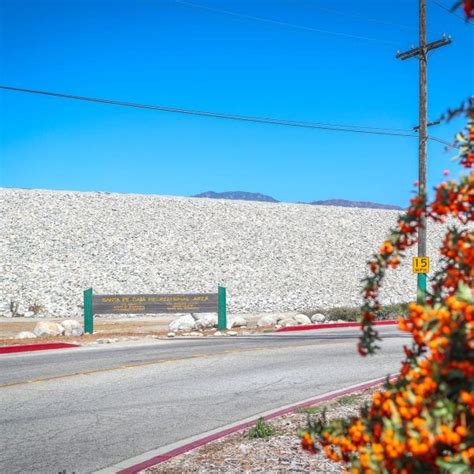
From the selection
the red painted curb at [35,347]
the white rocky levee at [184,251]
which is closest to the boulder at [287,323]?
the red painted curb at [35,347]

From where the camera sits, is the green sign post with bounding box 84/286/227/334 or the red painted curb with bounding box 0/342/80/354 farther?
the green sign post with bounding box 84/286/227/334

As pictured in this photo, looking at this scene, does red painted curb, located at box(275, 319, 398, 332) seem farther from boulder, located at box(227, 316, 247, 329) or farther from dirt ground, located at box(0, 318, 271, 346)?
boulder, located at box(227, 316, 247, 329)

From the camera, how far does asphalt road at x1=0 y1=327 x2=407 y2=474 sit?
6741 millimetres

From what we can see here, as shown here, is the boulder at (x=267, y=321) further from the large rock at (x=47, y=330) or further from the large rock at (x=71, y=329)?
the large rock at (x=47, y=330)

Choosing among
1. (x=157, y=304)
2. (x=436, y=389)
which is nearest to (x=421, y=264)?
(x=157, y=304)

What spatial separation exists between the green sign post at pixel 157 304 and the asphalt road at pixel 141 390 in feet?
18.3

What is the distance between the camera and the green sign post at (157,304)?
72.4ft

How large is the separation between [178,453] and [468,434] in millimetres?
4334

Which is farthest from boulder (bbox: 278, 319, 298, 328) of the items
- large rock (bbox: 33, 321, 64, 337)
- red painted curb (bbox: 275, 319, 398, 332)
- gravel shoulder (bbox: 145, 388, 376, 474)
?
gravel shoulder (bbox: 145, 388, 376, 474)

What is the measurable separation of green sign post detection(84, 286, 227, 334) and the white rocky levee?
925 centimetres

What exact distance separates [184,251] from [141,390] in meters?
40.0

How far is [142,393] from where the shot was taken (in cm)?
952

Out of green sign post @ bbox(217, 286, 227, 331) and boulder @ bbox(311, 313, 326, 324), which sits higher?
green sign post @ bbox(217, 286, 227, 331)

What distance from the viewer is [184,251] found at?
1954 inches
